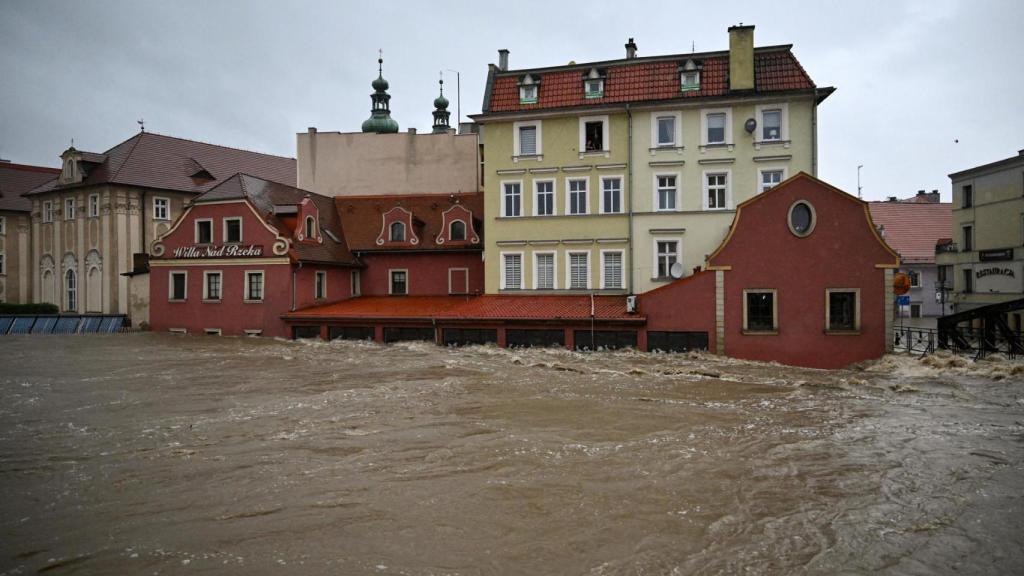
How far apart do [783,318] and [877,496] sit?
614 inches

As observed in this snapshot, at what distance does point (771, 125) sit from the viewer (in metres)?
28.5

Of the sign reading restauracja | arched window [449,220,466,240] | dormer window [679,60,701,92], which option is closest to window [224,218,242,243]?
the sign reading restauracja

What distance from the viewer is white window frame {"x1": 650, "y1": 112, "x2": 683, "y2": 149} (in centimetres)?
2938

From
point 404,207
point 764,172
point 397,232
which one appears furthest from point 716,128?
point 404,207

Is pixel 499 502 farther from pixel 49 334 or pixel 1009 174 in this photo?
pixel 1009 174

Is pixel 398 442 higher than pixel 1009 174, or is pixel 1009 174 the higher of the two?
pixel 1009 174

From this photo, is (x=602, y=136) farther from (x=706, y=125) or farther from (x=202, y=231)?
(x=202, y=231)

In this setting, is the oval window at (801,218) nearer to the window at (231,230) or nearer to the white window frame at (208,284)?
the window at (231,230)

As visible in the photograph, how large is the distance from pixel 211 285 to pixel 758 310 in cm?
2617

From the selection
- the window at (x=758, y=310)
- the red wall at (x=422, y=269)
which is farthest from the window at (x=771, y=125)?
the red wall at (x=422, y=269)

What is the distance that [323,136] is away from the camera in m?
40.9

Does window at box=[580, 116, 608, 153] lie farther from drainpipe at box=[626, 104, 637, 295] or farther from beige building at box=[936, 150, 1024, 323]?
beige building at box=[936, 150, 1024, 323]

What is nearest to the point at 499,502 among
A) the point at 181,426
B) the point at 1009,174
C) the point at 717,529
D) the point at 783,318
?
the point at 717,529

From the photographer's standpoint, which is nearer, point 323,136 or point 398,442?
point 398,442
